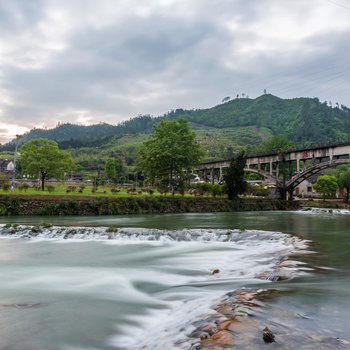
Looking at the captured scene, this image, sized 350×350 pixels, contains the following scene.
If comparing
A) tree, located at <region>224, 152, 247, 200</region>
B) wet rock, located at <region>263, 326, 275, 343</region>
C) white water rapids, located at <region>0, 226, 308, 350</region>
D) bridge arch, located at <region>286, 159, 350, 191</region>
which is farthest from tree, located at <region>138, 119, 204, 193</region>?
wet rock, located at <region>263, 326, 275, 343</region>

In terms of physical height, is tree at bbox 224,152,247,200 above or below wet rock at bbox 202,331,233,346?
above

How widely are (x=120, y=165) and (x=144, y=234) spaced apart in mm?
117317

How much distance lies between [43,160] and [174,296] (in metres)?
58.0

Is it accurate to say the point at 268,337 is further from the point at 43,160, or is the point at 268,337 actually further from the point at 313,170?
the point at 313,170

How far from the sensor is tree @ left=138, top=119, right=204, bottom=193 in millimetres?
65438

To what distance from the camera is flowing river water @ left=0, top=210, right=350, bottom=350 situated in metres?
8.17

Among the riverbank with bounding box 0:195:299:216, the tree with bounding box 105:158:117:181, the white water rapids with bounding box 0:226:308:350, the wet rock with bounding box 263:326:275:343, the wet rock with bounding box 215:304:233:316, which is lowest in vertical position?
the white water rapids with bounding box 0:226:308:350

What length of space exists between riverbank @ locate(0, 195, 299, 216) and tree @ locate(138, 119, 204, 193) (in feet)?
25.6

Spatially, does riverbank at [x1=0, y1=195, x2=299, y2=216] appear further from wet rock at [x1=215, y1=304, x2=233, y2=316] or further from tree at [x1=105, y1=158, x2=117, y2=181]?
tree at [x1=105, y1=158, x2=117, y2=181]

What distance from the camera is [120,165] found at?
14250 cm

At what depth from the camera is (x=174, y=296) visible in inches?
471

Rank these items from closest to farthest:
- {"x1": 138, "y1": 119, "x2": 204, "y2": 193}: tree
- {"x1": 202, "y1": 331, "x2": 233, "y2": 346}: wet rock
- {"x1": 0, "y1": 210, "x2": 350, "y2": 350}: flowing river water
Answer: {"x1": 202, "y1": 331, "x2": 233, "y2": 346}: wet rock
{"x1": 0, "y1": 210, "x2": 350, "y2": 350}: flowing river water
{"x1": 138, "y1": 119, "x2": 204, "y2": 193}: tree

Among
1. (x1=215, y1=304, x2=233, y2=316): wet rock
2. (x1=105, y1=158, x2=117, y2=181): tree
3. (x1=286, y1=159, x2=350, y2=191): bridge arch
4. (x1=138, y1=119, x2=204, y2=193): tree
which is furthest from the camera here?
(x1=105, y1=158, x2=117, y2=181): tree

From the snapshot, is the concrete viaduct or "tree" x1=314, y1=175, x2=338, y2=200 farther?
"tree" x1=314, y1=175, x2=338, y2=200
